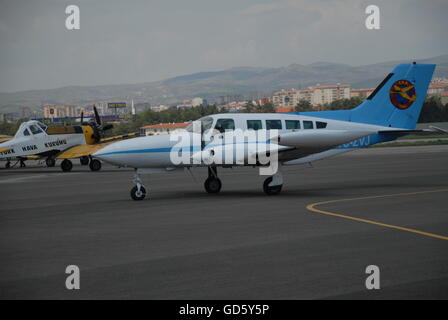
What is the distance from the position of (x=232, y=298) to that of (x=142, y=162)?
11213 mm

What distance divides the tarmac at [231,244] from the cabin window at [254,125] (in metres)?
2.15

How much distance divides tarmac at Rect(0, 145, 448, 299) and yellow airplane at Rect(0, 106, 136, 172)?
57.6ft

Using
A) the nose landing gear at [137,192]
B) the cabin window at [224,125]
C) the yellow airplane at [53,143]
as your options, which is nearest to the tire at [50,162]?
the yellow airplane at [53,143]

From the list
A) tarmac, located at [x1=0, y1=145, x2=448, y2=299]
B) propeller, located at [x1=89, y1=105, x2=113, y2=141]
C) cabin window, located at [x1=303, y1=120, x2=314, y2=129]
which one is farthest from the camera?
propeller, located at [x1=89, y1=105, x2=113, y2=141]

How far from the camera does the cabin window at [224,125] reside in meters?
18.2

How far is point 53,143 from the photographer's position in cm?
3778

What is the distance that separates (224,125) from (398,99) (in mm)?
7198

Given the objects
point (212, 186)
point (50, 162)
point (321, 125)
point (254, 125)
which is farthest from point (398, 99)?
point (50, 162)

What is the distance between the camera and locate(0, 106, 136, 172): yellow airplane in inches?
1435

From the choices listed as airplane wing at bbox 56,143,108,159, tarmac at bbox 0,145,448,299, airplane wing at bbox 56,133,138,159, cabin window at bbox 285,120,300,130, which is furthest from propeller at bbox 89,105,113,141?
cabin window at bbox 285,120,300,130

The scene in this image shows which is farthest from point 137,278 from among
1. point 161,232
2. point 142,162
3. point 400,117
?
point 400,117

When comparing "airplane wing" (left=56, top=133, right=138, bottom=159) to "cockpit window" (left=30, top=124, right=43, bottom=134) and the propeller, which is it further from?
"cockpit window" (left=30, top=124, right=43, bottom=134)

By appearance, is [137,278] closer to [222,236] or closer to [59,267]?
[59,267]

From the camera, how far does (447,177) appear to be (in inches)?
914
